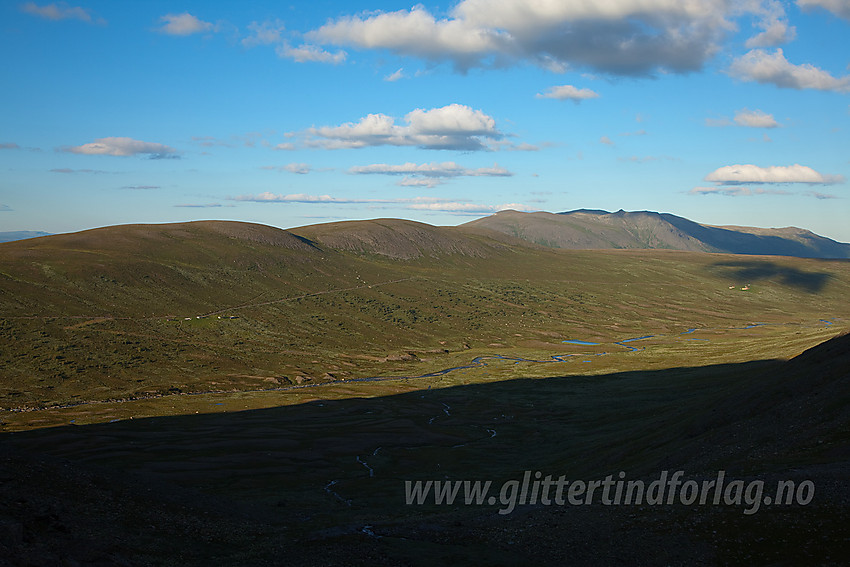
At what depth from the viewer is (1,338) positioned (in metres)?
157

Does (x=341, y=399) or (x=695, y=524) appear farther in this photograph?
(x=341, y=399)

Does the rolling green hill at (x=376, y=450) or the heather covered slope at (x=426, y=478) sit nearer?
the heather covered slope at (x=426, y=478)

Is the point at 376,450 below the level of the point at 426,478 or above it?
below

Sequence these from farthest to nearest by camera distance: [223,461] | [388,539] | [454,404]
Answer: [454,404]
[223,461]
[388,539]

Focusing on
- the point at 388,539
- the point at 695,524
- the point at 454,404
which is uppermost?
the point at 695,524

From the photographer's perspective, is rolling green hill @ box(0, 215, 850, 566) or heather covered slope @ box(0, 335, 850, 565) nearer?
heather covered slope @ box(0, 335, 850, 565)

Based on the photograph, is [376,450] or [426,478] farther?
[376,450]

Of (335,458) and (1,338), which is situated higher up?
(1,338)

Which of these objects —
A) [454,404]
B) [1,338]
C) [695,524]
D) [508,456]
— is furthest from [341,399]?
[695,524]

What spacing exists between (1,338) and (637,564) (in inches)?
6857

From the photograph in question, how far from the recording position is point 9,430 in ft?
337

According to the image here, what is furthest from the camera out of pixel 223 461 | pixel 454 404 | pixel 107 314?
pixel 107 314

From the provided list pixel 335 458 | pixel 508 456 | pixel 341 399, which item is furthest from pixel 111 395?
pixel 508 456

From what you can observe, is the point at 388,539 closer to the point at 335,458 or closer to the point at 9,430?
the point at 335,458
